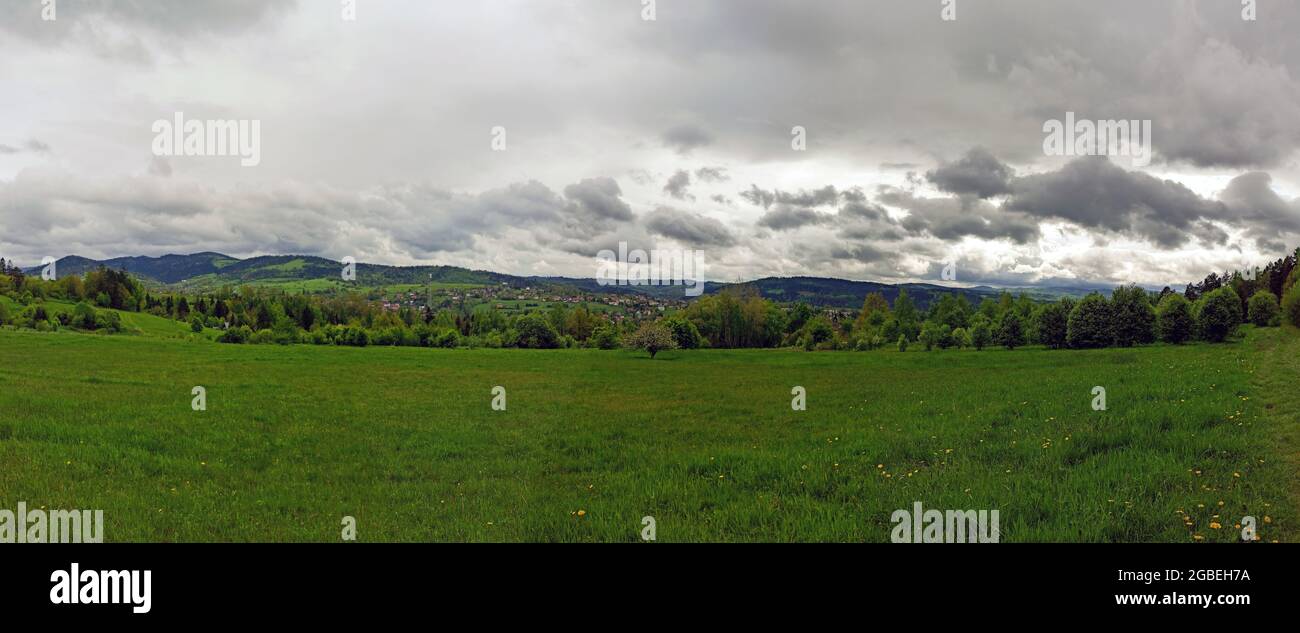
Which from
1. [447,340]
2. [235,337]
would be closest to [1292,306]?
[447,340]

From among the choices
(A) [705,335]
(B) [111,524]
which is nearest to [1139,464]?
(B) [111,524]

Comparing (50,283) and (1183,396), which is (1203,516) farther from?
(50,283)

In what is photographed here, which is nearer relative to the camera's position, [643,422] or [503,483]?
[503,483]

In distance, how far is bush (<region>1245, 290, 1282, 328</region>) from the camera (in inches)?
1417

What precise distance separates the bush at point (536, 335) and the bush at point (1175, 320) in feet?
183

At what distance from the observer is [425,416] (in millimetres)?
16734

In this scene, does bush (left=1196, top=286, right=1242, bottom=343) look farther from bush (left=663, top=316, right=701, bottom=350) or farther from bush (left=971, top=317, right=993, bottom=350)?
bush (left=663, top=316, right=701, bottom=350)

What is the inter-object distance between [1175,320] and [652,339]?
131ft

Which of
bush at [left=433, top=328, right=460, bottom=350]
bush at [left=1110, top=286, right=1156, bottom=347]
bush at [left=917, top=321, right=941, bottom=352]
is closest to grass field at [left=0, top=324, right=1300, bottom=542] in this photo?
bush at [left=1110, top=286, right=1156, bottom=347]

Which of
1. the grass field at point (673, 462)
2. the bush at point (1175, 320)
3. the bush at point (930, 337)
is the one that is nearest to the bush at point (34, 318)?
the grass field at point (673, 462)

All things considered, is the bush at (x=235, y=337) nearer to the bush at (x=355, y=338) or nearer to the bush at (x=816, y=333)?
the bush at (x=355, y=338)

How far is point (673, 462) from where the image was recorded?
991 centimetres
